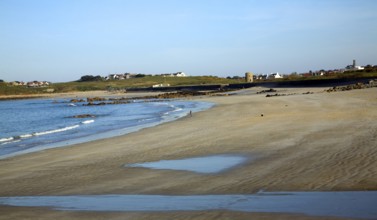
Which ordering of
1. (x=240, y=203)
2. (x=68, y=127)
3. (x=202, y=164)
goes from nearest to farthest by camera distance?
(x=240, y=203) < (x=202, y=164) < (x=68, y=127)

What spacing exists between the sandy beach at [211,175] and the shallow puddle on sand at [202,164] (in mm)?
390

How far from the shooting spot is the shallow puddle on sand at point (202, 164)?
10695 millimetres

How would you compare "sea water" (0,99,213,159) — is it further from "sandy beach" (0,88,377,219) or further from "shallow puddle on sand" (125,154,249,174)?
"shallow puddle on sand" (125,154,249,174)

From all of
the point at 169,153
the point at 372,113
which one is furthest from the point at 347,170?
the point at 372,113

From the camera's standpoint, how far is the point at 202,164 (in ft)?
37.4

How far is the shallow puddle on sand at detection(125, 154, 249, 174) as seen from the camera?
35.1 feet

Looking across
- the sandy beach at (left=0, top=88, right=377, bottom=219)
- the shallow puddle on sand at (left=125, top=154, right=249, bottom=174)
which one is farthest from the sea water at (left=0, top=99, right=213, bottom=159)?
the shallow puddle on sand at (left=125, top=154, right=249, bottom=174)

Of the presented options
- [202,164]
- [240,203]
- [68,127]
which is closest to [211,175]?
[202,164]

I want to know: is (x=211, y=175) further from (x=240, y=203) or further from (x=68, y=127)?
(x=68, y=127)

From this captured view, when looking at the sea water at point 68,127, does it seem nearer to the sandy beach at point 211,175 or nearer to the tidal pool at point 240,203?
the sandy beach at point 211,175

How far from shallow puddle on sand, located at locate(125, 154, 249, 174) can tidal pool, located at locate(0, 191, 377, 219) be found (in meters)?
2.68

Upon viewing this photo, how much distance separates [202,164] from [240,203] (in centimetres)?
430

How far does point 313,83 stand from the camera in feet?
237

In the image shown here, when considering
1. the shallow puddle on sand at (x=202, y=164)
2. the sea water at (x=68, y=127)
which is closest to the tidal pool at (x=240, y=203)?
the shallow puddle on sand at (x=202, y=164)
